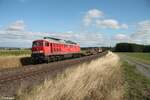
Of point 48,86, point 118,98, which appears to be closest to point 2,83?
point 48,86

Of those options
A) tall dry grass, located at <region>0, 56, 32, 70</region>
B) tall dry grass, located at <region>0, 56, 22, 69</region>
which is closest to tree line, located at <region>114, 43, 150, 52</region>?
tall dry grass, located at <region>0, 56, 32, 70</region>

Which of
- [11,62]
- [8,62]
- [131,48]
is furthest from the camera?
[131,48]

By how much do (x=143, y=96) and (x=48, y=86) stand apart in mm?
4467

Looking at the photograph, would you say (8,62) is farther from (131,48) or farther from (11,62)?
(131,48)

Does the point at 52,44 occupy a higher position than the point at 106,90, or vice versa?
the point at 52,44

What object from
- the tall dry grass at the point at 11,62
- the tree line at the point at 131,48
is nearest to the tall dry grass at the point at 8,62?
the tall dry grass at the point at 11,62

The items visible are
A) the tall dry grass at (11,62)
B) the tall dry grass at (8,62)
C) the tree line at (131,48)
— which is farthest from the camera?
the tree line at (131,48)

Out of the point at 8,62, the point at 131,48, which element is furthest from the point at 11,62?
the point at 131,48

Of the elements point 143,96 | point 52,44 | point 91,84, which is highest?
point 52,44

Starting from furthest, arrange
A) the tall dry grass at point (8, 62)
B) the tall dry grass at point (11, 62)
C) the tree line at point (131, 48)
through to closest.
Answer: the tree line at point (131, 48)
the tall dry grass at point (11, 62)
the tall dry grass at point (8, 62)

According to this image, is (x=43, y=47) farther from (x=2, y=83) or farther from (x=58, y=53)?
(x=2, y=83)

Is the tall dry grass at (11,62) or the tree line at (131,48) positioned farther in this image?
the tree line at (131,48)

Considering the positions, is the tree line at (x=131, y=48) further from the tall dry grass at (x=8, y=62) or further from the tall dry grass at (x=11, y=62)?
the tall dry grass at (x=8, y=62)

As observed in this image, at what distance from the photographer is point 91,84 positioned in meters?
10.4
